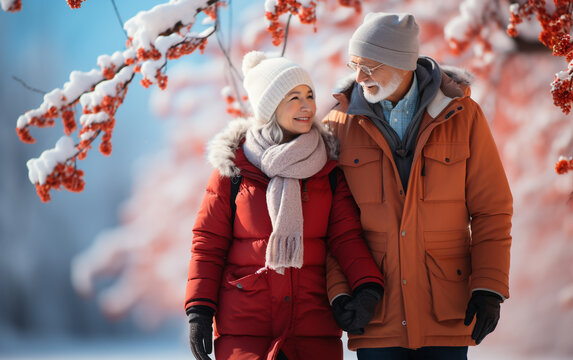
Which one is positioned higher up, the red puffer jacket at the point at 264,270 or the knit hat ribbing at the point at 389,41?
the knit hat ribbing at the point at 389,41

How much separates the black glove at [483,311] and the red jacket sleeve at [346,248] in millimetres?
302

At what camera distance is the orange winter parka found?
2.01m

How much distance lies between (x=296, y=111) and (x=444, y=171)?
55cm

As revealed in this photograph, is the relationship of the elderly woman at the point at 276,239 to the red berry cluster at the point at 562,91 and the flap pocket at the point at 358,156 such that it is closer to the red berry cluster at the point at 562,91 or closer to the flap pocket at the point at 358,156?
the flap pocket at the point at 358,156

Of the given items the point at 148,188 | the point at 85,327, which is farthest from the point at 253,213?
the point at 85,327

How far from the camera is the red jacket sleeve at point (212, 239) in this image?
6.84 ft

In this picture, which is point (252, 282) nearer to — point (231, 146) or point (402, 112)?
point (231, 146)

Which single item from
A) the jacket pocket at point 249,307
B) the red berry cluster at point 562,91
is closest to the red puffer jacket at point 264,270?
the jacket pocket at point 249,307

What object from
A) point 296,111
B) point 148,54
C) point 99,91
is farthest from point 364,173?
point 99,91

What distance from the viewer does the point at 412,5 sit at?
14.3ft

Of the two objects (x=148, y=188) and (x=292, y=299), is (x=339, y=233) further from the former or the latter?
(x=148, y=188)

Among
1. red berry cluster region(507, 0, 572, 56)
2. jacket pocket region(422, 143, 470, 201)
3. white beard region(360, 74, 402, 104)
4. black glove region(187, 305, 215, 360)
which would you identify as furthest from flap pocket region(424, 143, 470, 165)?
black glove region(187, 305, 215, 360)

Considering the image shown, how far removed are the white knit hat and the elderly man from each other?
22cm

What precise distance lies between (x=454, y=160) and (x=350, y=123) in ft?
1.30
